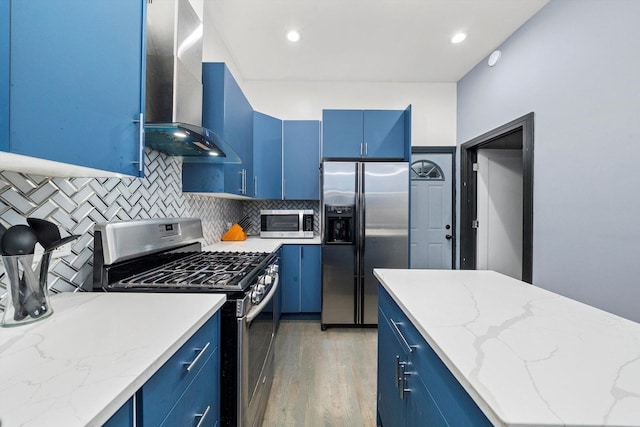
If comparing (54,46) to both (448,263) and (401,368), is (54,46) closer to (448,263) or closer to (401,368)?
(401,368)

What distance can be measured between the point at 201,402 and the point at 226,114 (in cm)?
174

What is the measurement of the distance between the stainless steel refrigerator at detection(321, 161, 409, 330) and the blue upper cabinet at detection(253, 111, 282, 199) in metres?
0.67

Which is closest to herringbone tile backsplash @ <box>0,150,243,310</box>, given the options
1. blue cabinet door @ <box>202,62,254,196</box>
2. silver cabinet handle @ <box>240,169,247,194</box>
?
blue cabinet door @ <box>202,62,254,196</box>

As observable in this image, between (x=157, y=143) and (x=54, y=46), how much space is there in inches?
35.2

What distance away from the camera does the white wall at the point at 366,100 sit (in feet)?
10.9

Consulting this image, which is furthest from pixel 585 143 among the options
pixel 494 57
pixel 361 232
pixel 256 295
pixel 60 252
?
pixel 60 252

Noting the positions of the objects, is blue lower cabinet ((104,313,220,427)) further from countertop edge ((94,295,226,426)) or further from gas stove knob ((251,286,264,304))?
gas stove knob ((251,286,264,304))

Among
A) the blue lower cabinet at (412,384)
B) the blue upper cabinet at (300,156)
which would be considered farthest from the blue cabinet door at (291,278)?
the blue lower cabinet at (412,384)

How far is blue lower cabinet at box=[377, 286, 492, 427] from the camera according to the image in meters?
0.61

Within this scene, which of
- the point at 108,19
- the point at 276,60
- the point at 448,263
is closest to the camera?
the point at 108,19

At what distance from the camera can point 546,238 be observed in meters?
2.01

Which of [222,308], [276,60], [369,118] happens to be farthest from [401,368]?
[276,60]

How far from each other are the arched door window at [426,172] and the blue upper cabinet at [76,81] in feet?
10.0

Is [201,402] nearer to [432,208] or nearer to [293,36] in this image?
[293,36]
